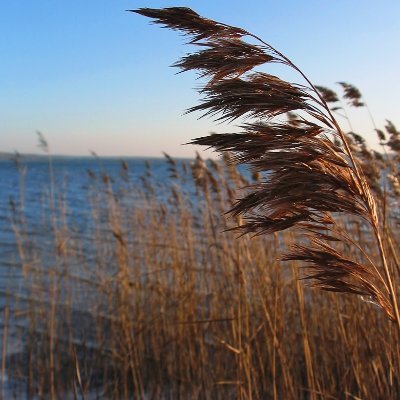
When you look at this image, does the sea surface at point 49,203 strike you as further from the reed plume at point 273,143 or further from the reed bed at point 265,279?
the reed plume at point 273,143

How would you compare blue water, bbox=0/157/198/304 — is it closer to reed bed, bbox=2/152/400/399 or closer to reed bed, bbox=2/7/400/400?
reed bed, bbox=2/7/400/400

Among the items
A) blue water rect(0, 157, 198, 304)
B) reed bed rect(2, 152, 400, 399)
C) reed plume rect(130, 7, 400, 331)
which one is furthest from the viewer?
blue water rect(0, 157, 198, 304)

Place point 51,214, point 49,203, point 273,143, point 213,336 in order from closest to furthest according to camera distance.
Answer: point 273,143, point 213,336, point 51,214, point 49,203

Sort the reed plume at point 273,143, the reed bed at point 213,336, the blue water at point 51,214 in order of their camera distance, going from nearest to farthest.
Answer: the reed plume at point 273,143
the reed bed at point 213,336
the blue water at point 51,214

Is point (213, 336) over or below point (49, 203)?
below

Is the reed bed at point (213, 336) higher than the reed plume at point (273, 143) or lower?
lower

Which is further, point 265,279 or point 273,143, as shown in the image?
point 265,279

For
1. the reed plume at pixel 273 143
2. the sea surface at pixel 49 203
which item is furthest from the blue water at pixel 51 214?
the reed plume at pixel 273 143

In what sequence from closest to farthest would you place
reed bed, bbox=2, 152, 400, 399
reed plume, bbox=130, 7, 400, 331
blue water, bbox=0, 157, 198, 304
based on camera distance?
reed plume, bbox=130, 7, 400, 331 → reed bed, bbox=2, 152, 400, 399 → blue water, bbox=0, 157, 198, 304

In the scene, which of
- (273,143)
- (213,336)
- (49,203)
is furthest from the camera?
(49,203)

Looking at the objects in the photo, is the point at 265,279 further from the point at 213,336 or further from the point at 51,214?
the point at 51,214

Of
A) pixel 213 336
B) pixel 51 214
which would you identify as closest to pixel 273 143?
pixel 213 336

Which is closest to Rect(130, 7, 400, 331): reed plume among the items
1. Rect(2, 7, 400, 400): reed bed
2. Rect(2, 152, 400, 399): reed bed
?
Rect(2, 7, 400, 400): reed bed

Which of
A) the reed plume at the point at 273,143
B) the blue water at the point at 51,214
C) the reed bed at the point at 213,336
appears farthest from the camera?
the blue water at the point at 51,214
